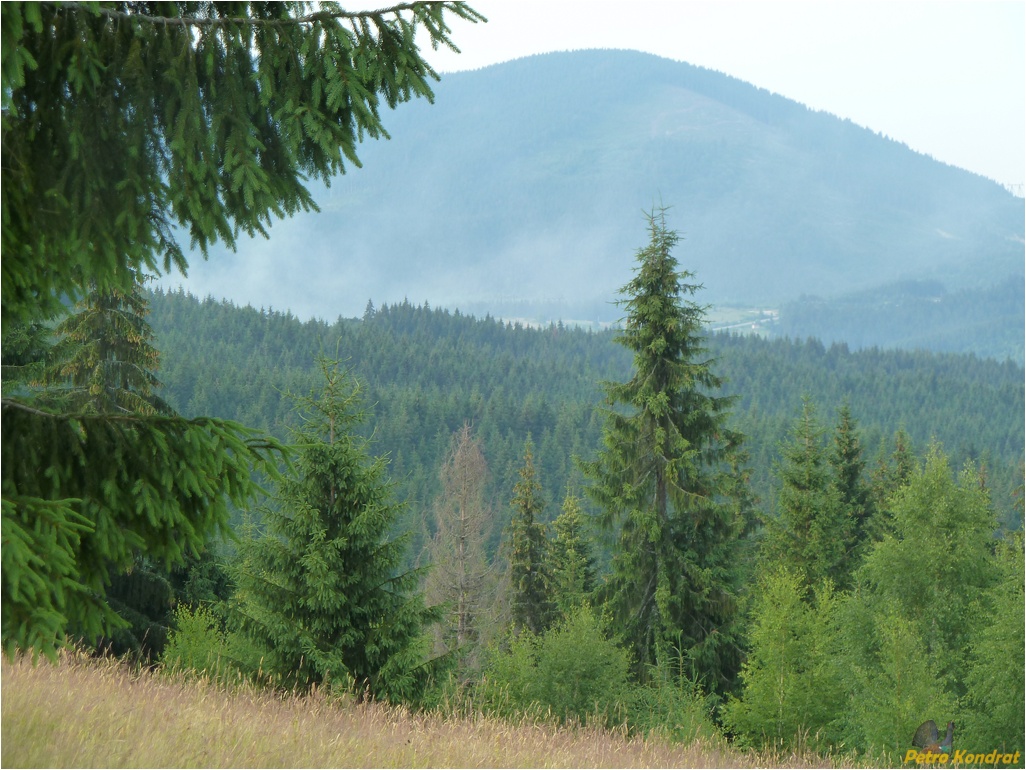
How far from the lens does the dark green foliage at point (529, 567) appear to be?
3609cm

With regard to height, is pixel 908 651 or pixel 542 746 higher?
pixel 542 746

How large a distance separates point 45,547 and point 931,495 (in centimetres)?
2465

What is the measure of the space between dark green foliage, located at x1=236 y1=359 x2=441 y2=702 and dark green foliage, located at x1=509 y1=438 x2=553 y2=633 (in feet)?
74.6

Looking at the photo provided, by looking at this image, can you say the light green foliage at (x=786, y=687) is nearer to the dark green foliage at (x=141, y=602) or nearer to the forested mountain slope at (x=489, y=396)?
the dark green foliage at (x=141, y=602)

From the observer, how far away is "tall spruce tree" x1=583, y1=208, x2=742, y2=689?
2191cm

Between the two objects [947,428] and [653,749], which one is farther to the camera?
[947,428]

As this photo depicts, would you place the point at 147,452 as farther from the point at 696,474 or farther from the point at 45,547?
the point at 696,474

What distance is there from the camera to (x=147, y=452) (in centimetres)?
400

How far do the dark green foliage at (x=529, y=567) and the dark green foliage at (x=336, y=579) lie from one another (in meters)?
22.7

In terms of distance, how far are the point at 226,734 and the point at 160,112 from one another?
13.7ft

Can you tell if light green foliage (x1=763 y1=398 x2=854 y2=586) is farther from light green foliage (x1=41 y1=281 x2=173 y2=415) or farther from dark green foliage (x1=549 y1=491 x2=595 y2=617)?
light green foliage (x1=41 y1=281 x2=173 y2=415)

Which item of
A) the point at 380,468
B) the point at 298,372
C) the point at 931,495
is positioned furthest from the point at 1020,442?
the point at 380,468

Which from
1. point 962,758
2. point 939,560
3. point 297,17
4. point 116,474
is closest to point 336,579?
point 116,474

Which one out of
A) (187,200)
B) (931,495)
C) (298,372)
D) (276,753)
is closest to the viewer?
(187,200)
